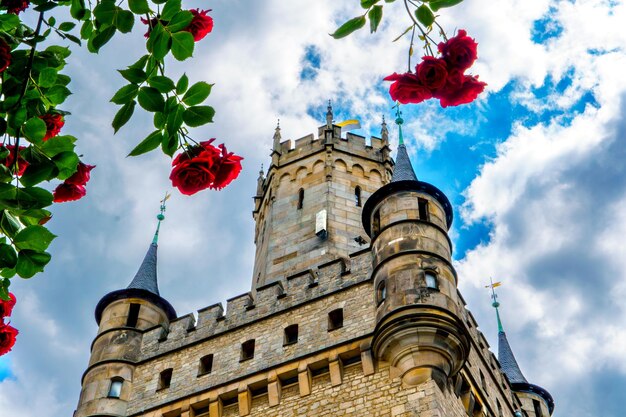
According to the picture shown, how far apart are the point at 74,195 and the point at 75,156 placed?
235 millimetres

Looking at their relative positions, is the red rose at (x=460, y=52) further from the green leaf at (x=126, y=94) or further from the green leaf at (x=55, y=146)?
the green leaf at (x=55, y=146)

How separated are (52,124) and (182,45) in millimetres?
1107

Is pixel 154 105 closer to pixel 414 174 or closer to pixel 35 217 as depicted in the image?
pixel 35 217

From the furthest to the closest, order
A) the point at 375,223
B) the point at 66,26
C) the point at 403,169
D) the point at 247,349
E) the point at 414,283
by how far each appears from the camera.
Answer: the point at 403,169 → the point at 375,223 → the point at 247,349 → the point at 414,283 → the point at 66,26

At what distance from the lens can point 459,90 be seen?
424 cm

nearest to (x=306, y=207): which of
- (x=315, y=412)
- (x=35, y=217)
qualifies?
(x=315, y=412)

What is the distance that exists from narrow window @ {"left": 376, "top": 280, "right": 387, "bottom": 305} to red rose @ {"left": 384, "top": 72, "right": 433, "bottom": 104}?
49.9ft

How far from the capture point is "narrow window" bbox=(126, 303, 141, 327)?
77.4 feet

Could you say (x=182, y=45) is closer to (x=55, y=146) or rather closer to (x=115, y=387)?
(x=55, y=146)

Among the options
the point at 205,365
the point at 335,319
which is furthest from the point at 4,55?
the point at 205,365

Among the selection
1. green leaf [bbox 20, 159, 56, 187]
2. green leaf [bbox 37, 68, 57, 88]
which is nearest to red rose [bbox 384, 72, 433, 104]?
green leaf [bbox 20, 159, 56, 187]

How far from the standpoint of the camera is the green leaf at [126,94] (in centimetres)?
489

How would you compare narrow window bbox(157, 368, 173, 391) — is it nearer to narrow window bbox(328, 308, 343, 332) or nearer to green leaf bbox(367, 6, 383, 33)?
narrow window bbox(328, 308, 343, 332)

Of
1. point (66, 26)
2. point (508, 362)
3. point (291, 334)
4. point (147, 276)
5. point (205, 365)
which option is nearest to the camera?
point (66, 26)
